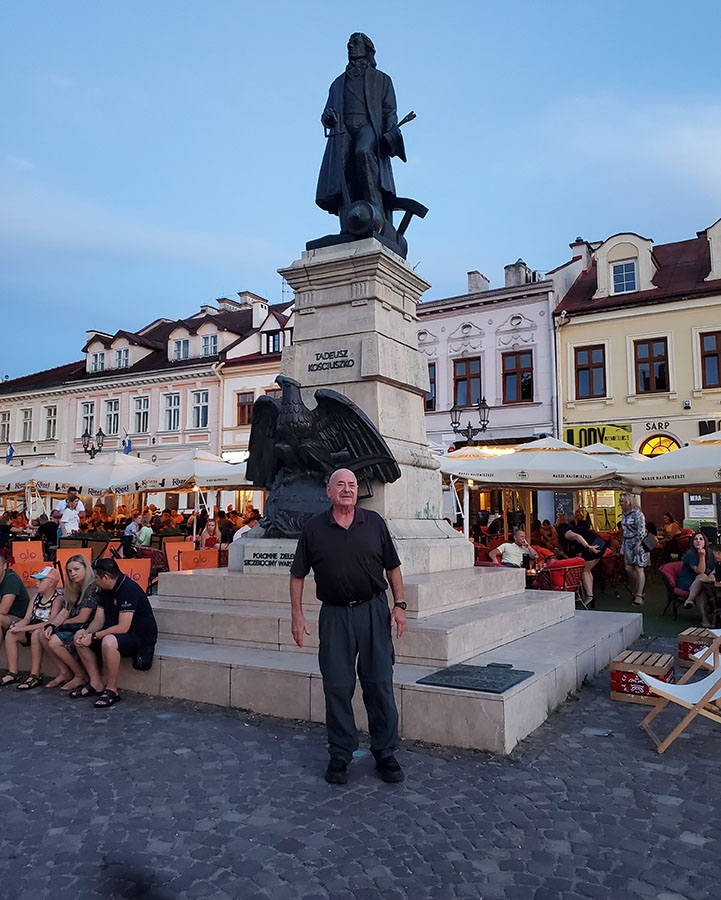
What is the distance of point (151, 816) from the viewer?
12.2 feet

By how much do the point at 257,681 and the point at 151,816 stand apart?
6.36 ft

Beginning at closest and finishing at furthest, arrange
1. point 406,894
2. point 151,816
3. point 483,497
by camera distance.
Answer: point 406,894 → point 151,816 → point 483,497

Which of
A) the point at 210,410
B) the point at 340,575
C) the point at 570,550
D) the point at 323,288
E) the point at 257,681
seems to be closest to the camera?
the point at 340,575

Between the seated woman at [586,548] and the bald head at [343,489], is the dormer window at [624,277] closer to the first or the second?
the seated woman at [586,548]

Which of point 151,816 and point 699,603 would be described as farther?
point 699,603

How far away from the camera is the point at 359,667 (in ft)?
14.4

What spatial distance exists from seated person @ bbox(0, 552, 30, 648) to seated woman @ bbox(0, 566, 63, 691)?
87 millimetres

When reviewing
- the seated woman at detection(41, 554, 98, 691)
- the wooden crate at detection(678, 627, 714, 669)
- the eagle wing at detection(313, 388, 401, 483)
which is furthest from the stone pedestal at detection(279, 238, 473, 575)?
the seated woman at detection(41, 554, 98, 691)

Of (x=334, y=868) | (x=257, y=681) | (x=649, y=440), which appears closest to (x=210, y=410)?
(x=649, y=440)

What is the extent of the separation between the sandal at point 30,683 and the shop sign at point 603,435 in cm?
2050

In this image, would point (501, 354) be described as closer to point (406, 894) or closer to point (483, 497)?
point (483, 497)

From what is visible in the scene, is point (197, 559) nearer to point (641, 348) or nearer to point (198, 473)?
point (198, 473)

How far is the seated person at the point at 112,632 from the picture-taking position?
603cm

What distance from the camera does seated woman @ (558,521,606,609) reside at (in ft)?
39.2
